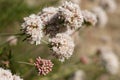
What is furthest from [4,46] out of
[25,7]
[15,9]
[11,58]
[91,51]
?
[91,51]

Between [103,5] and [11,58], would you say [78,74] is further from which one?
[11,58]

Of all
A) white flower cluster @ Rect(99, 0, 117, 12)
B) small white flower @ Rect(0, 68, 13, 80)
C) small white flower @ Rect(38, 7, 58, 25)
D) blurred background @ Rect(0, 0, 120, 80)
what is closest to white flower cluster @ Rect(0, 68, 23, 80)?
small white flower @ Rect(0, 68, 13, 80)

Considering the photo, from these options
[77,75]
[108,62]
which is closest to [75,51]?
[77,75]

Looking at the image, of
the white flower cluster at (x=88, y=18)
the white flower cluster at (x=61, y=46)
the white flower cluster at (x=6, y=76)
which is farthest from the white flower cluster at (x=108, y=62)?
the white flower cluster at (x=6, y=76)

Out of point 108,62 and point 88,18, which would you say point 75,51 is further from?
point 88,18

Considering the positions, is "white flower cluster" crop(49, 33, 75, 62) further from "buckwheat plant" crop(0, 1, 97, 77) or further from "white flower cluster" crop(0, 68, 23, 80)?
"white flower cluster" crop(0, 68, 23, 80)

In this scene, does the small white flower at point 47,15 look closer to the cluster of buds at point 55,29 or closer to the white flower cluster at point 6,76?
the cluster of buds at point 55,29
